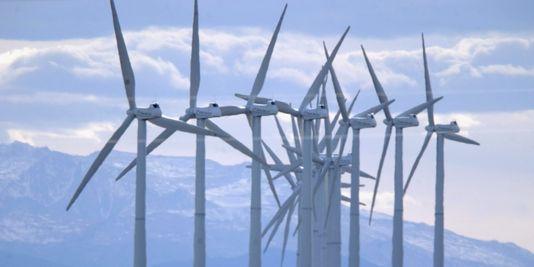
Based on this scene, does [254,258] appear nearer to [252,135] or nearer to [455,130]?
[252,135]

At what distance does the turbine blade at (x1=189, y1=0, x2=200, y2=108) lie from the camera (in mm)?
111056

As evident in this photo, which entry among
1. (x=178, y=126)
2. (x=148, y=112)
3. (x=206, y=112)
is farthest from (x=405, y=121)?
(x=148, y=112)

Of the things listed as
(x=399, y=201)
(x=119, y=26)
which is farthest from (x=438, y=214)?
(x=119, y=26)

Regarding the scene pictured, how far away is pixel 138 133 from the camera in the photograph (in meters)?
106

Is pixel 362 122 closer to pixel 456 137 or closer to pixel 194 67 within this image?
pixel 456 137

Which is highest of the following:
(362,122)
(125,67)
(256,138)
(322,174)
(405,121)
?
(125,67)

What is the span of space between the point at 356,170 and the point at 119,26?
110 feet

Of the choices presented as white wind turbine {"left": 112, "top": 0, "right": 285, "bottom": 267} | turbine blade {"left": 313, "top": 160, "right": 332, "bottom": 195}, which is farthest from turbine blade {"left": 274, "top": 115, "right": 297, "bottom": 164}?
white wind turbine {"left": 112, "top": 0, "right": 285, "bottom": 267}

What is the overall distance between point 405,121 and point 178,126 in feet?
98.9

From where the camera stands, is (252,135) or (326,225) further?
(326,225)

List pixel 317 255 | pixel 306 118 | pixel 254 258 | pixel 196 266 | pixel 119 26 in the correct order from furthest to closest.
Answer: pixel 317 255, pixel 306 118, pixel 254 258, pixel 196 266, pixel 119 26

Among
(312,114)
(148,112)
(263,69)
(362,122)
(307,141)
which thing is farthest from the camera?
(362,122)

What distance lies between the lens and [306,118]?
128m

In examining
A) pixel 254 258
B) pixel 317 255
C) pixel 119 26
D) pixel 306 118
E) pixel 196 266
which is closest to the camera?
pixel 119 26
